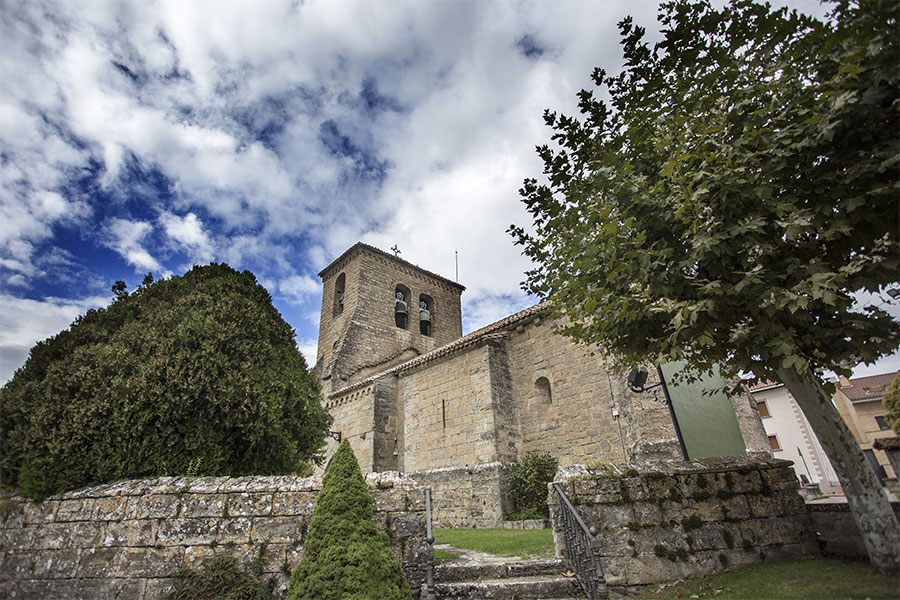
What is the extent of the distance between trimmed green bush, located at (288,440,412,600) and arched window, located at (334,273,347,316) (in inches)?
868

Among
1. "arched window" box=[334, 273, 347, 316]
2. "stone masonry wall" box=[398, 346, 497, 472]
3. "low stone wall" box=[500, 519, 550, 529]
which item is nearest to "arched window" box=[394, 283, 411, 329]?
"arched window" box=[334, 273, 347, 316]

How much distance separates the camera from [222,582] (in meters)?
4.56

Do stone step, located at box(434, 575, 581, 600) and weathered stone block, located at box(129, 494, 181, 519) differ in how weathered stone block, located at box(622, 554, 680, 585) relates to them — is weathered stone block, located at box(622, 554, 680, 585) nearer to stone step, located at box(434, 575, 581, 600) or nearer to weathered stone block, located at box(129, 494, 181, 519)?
stone step, located at box(434, 575, 581, 600)

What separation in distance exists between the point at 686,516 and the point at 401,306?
21816 mm

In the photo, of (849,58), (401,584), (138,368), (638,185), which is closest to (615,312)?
(638,185)

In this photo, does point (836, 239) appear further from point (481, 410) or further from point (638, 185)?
point (481, 410)

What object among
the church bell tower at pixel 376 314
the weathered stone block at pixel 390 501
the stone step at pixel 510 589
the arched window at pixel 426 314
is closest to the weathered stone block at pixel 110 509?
the weathered stone block at pixel 390 501

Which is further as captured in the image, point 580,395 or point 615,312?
point 580,395

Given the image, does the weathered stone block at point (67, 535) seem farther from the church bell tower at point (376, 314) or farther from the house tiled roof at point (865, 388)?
the house tiled roof at point (865, 388)

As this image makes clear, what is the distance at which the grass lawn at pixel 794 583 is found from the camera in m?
4.00

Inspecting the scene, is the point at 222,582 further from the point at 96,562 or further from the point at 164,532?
the point at 96,562

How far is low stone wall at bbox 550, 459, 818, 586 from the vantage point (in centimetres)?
520

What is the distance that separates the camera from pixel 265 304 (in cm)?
746

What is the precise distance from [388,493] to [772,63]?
6192mm
